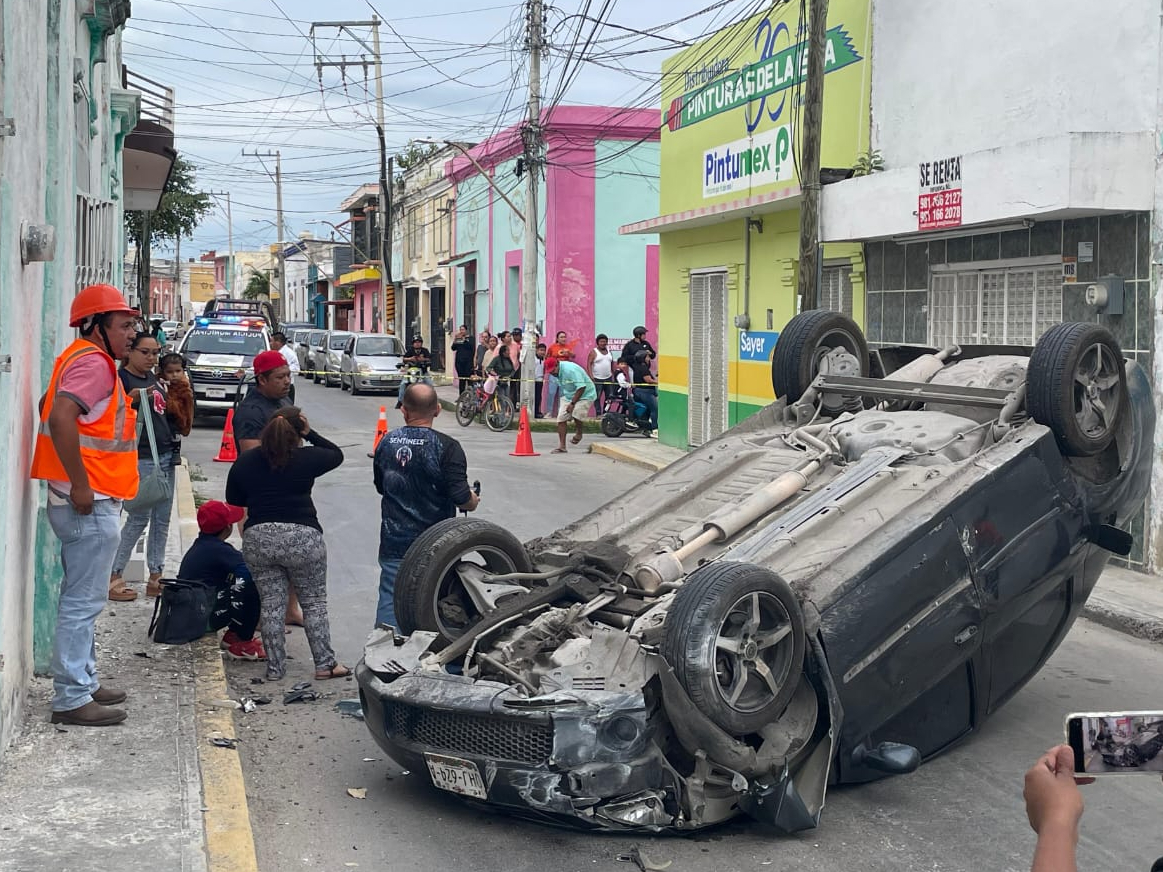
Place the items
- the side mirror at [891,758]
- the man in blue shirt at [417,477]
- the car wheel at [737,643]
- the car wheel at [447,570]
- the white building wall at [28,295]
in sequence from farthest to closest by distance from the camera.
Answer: the man in blue shirt at [417,477]
the car wheel at [447,570]
the white building wall at [28,295]
the side mirror at [891,758]
the car wheel at [737,643]

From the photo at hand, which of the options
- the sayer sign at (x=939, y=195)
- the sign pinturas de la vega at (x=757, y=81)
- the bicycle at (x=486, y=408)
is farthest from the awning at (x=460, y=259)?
the sayer sign at (x=939, y=195)

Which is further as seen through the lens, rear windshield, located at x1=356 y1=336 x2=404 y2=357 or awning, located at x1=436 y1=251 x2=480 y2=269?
awning, located at x1=436 y1=251 x2=480 y2=269

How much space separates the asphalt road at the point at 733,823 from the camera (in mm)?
5285

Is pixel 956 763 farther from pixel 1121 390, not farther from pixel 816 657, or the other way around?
pixel 1121 390

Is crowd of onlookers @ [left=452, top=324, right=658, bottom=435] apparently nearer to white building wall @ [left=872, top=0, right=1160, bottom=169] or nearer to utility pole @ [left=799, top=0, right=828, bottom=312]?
utility pole @ [left=799, top=0, right=828, bottom=312]

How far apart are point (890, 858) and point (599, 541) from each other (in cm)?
215

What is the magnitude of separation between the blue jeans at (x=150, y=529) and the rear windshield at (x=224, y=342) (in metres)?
15.5

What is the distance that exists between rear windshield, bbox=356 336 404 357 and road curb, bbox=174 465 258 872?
1110 inches

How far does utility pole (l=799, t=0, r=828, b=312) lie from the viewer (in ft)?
46.7

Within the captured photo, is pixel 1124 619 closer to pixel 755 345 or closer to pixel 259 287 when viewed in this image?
pixel 755 345

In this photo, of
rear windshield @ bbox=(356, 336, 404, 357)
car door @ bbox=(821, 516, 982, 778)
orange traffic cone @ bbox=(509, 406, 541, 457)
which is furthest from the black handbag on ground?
rear windshield @ bbox=(356, 336, 404, 357)

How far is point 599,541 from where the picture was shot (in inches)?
265

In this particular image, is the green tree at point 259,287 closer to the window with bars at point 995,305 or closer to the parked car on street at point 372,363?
the parked car on street at point 372,363

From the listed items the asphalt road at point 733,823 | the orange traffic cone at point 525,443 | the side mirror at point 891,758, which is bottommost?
the asphalt road at point 733,823
